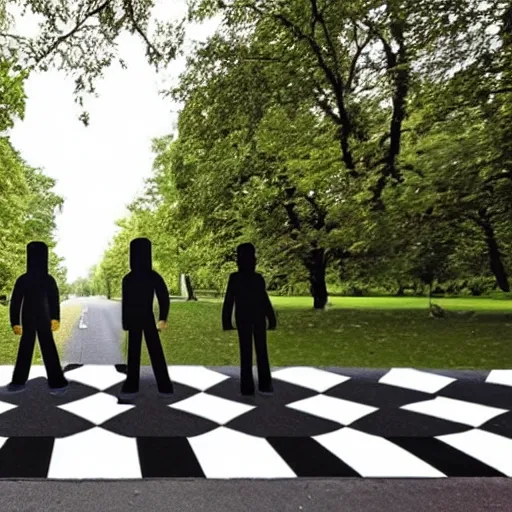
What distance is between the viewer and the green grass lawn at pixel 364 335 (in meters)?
3.86

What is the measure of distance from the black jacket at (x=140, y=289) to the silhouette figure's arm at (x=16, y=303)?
0.63 m

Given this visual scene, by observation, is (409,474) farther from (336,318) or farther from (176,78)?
(176,78)

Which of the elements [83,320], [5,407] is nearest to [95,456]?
[5,407]

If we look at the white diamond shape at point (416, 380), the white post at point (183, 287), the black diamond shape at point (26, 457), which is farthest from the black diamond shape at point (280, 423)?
the white post at point (183, 287)

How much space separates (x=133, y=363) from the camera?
2.99 metres

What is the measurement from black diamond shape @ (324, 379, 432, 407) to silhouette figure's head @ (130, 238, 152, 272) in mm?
1315

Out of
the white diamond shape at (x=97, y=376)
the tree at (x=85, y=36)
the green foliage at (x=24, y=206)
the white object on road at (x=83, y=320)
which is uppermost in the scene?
the tree at (x=85, y=36)

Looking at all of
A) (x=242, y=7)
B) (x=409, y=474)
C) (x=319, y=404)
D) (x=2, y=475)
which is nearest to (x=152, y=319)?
(x=319, y=404)

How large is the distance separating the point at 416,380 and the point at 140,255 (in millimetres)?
1986

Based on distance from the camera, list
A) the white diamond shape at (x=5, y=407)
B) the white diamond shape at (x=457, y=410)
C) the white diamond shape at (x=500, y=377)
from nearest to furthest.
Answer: the white diamond shape at (x=457, y=410), the white diamond shape at (x=5, y=407), the white diamond shape at (x=500, y=377)

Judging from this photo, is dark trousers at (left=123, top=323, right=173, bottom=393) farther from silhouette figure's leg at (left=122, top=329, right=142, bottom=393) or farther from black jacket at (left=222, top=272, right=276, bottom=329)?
black jacket at (left=222, top=272, right=276, bottom=329)

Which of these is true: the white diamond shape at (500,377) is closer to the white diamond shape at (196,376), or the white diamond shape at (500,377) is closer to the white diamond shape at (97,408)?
the white diamond shape at (196,376)

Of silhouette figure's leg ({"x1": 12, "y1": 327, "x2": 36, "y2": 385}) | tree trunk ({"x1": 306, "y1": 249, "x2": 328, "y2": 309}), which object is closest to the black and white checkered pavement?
silhouette figure's leg ({"x1": 12, "y1": 327, "x2": 36, "y2": 385})

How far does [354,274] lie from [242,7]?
2.26 meters
